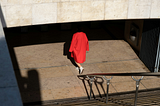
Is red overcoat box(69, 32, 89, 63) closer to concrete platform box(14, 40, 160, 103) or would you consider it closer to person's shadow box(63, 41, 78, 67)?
concrete platform box(14, 40, 160, 103)

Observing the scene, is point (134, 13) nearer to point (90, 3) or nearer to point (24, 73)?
point (90, 3)


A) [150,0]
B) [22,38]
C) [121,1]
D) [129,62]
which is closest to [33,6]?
[121,1]

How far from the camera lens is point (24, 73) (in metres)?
8.41

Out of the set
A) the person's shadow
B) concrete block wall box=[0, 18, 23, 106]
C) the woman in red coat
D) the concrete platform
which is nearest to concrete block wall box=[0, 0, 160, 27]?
the woman in red coat

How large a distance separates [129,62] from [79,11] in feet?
11.7

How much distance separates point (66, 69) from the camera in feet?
28.8

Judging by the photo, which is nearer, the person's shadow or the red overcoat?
the red overcoat

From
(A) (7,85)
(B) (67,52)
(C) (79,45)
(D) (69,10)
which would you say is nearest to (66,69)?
(C) (79,45)

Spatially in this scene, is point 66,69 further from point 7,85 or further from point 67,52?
point 7,85

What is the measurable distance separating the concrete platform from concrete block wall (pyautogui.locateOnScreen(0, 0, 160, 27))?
2001 millimetres

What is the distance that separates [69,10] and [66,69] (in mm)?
2583

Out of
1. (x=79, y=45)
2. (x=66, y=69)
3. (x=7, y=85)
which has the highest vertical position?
(x=7, y=85)

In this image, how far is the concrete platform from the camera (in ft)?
23.9

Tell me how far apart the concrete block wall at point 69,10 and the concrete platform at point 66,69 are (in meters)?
2.00
